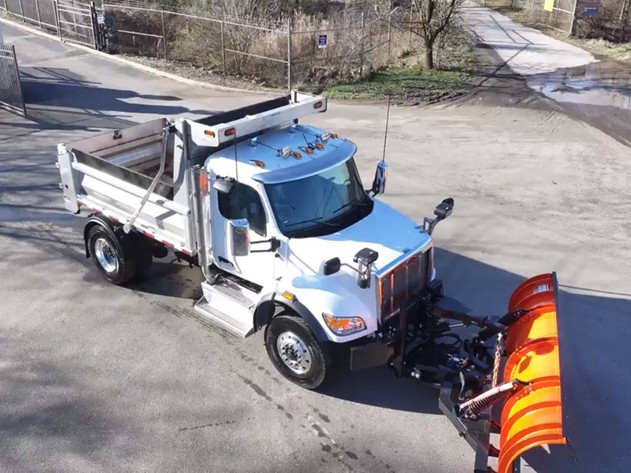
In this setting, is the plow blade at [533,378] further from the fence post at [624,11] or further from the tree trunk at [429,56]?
the fence post at [624,11]

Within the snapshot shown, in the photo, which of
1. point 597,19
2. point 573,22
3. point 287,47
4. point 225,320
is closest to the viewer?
point 225,320

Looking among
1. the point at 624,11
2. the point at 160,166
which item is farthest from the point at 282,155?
the point at 624,11

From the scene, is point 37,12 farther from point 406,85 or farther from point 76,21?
point 406,85

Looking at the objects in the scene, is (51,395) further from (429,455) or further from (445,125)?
(445,125)

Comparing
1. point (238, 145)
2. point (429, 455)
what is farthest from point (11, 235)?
point (429, 455)

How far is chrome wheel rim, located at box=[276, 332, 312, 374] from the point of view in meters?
6.34

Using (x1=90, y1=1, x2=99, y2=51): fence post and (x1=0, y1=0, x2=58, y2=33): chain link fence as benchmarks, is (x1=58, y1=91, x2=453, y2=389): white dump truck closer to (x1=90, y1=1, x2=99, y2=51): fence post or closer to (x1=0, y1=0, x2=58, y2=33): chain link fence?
(x1=90, y1=1, x2=99, y2=51): fence post

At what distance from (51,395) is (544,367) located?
508 cm

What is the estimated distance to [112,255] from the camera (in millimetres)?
8398

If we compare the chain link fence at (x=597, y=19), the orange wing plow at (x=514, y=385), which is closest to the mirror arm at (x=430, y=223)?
the orange wing plow at (x=514, y=385)

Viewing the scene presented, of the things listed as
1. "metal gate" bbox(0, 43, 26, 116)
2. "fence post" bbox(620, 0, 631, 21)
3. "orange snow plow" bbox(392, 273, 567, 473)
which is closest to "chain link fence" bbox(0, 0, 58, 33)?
"metal gate" bbox(0, 43, 26, 116)

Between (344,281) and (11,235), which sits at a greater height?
(344,281)

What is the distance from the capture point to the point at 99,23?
2322cm

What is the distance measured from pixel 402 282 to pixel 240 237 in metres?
1.79
